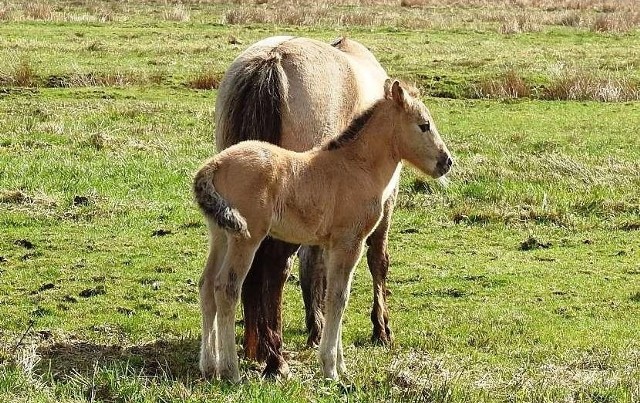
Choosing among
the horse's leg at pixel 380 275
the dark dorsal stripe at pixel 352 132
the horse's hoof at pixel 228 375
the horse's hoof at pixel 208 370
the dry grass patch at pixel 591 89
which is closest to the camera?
the horse's hoof at pixel 228 375

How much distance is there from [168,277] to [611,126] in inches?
421

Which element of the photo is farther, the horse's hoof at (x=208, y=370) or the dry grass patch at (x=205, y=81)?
the dry grass patch at (x=205, y=81)

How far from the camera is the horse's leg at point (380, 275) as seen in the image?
8.30 metres

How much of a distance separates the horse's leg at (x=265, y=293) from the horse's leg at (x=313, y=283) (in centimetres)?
Answer: 124

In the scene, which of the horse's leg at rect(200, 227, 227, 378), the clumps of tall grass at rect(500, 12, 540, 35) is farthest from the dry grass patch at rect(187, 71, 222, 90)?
the horse's leg at rect(200, 227, 227, 378)

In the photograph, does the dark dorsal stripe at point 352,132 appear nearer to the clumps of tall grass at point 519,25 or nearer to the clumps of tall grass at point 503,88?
the clumps of tall grass at point 503,88

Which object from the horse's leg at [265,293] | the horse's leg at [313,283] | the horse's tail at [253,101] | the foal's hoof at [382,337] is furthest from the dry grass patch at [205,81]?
the horse's leg at [265,293]

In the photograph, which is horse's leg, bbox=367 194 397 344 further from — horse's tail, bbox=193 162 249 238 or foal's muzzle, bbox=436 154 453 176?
horse's tail, bbox=193 162 249 238

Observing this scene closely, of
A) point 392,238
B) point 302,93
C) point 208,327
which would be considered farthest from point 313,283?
point 392,238

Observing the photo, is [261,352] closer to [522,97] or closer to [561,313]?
[561,313]

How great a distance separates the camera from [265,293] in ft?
22.8

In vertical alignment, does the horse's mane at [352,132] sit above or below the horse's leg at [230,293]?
above

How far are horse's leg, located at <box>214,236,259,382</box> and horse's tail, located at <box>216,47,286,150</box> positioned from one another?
1207 millimetres

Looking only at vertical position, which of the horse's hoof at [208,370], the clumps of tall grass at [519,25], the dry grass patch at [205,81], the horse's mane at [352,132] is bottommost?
the dry grass patch at [205,81]
